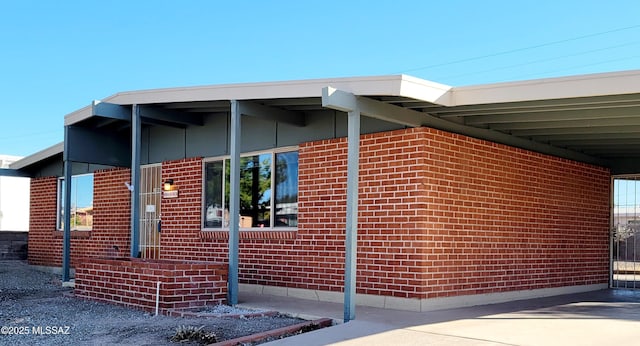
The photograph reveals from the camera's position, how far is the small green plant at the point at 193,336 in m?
6.98

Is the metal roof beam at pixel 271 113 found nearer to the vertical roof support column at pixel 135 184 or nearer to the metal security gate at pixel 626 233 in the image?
the vertical roof support column at pixel 135 184

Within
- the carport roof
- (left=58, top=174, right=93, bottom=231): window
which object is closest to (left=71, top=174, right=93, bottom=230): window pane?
(left=58, top=174, right=93, bottom=231): window

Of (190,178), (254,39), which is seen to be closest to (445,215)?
(190,178)

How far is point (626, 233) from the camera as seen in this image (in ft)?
42.7

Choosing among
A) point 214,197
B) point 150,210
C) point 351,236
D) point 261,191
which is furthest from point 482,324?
point 150,210

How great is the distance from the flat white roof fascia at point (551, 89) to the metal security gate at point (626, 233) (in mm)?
6321

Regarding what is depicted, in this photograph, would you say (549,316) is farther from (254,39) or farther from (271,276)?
(254,39)

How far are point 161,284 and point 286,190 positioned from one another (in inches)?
108

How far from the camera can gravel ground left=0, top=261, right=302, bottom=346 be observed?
721cm

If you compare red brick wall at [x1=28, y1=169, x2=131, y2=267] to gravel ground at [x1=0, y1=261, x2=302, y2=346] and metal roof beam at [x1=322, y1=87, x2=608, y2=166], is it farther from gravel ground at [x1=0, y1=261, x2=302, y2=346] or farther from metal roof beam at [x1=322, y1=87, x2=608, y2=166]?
metal roof beam at [x1=322, y1=87, x2=608, y2=166]

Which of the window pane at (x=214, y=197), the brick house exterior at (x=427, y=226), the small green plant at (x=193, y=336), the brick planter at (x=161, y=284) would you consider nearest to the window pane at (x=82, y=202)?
the brick house exterior at (x=427, y=226)

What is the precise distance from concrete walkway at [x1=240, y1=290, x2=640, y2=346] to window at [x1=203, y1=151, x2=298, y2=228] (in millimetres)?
1425

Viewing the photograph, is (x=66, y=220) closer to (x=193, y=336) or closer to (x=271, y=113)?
(x=271, y=113)

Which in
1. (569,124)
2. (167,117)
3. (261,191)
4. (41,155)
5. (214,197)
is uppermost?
(167,117)
